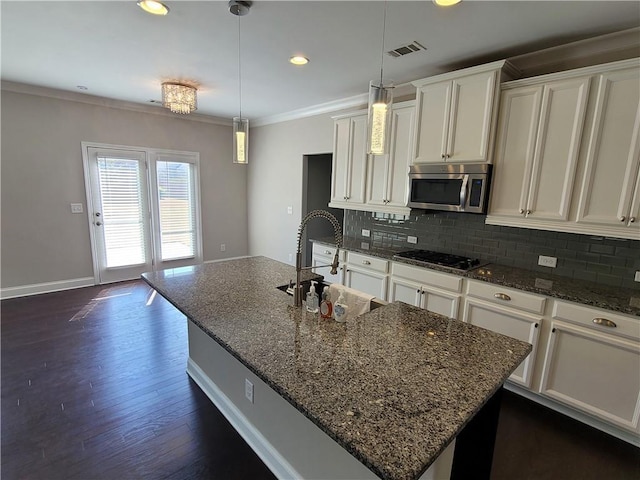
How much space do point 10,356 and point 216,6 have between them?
3.36m

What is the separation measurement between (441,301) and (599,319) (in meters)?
1.03

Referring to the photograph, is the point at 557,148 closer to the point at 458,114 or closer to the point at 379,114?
the point at 458,114

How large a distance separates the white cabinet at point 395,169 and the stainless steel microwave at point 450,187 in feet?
0.56

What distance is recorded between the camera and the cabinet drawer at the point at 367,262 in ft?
10.3

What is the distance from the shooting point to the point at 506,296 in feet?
7.63

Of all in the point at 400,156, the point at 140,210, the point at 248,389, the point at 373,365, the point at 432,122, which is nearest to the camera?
the point at 373,365

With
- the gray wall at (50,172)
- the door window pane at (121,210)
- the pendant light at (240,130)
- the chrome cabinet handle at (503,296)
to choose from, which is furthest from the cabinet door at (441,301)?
the gray wall at (50,172)

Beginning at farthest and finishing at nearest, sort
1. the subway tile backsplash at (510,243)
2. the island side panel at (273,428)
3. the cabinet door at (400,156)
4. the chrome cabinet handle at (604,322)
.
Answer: the cabinet door at (400,156) < the subway tile backsplash at (510,243) < the chrome cabinet handle at (604,322) < the island side panel at (273,428)

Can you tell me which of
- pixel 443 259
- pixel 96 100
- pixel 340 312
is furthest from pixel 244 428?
pixel 96 100

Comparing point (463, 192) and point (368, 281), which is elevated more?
point (463, 192)

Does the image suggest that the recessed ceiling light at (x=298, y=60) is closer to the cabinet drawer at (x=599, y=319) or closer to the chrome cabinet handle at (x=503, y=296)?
the chrome cabinet handle at (x=503, y=296)

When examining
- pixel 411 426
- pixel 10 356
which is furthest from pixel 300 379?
pixel 10 356

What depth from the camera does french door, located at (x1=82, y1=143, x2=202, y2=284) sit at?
452 cm

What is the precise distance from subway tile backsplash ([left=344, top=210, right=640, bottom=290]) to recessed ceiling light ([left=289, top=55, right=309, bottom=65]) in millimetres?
1842
